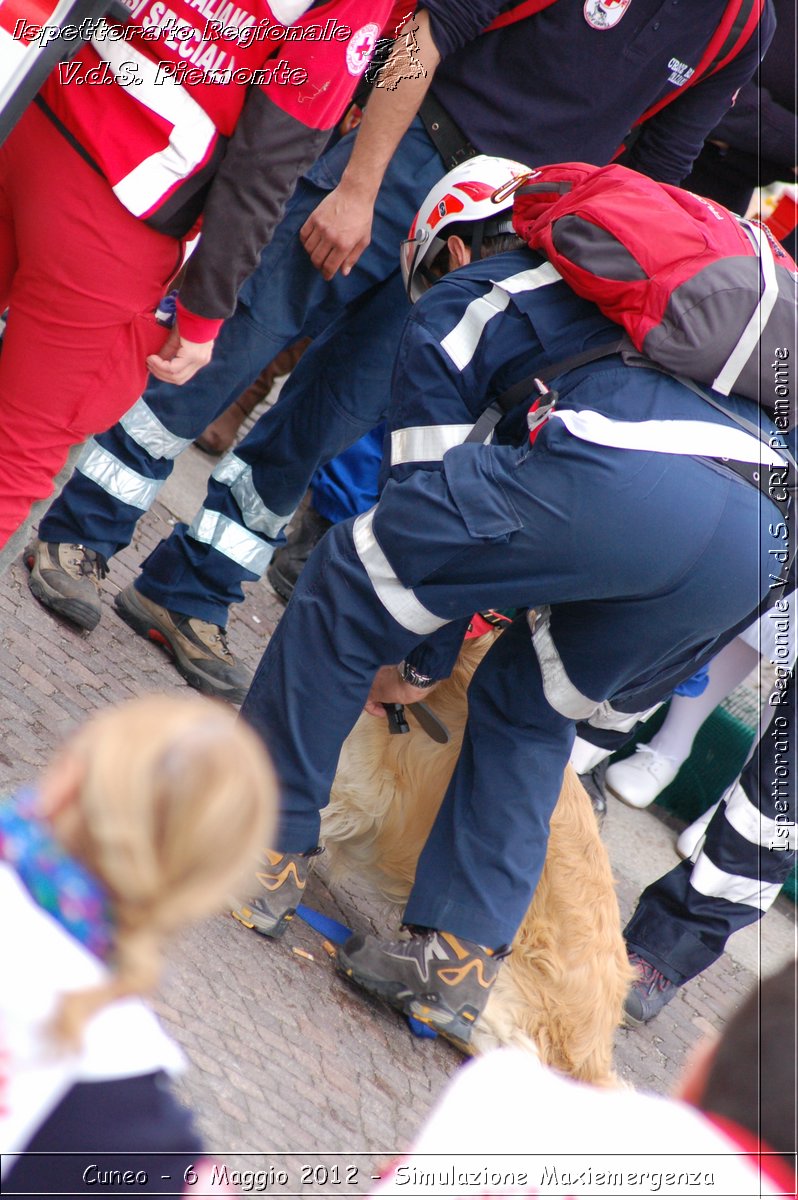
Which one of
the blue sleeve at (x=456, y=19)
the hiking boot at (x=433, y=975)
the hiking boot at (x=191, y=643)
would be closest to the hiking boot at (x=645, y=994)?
the hiking boot at (x=433, y=975)

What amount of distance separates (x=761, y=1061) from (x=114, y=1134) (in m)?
0.64

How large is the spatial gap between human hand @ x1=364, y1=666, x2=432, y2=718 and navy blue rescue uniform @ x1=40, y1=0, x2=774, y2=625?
875 mm

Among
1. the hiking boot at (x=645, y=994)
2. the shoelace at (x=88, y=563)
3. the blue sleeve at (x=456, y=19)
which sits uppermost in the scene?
the blue sleeve at (x=456, y=19)

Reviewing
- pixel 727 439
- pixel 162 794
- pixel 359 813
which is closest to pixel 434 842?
pixel 359 813

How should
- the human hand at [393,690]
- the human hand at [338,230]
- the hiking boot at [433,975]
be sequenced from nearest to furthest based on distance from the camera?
the hiking boot at [433,975] < the human hand at [393,690] < the human hand at [338,230]

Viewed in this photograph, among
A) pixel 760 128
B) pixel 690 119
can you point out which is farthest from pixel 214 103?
pixel 760 128

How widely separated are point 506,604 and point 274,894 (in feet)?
3.21

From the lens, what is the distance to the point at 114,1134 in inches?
47.2

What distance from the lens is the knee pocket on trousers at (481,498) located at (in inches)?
105

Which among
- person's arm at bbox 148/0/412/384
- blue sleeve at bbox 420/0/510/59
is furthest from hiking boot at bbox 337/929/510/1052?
blue sleeve at bbox 420/0/510/59

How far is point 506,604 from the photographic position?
9.14ft

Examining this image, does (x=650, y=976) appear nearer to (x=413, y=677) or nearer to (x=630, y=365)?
(x=413, y=677)

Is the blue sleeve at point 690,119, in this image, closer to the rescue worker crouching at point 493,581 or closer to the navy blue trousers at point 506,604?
the rescue worker crouching at point 493,581

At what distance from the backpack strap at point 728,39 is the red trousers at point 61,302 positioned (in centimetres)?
205
